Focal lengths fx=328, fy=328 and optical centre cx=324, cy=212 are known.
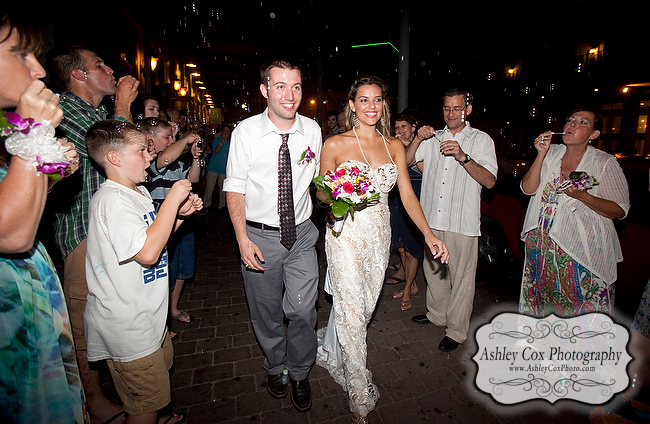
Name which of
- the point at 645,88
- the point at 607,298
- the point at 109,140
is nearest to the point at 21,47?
the point at 109,140

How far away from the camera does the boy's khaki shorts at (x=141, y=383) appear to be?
79.7 inches

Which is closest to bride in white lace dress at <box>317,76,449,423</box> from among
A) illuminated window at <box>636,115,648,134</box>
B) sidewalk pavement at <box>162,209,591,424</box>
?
sidewalk pavement at <box>162,209,591,424</box>

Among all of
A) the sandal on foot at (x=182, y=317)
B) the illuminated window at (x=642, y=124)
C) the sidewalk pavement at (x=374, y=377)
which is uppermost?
the illuminated window at (x=642, y=124)

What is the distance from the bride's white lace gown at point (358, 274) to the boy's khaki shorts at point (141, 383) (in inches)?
57.3

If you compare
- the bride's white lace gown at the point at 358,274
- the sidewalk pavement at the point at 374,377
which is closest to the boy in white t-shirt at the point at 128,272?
the sidewalk pavement at the point at 374,377

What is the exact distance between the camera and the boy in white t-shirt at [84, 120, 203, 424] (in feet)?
6.19

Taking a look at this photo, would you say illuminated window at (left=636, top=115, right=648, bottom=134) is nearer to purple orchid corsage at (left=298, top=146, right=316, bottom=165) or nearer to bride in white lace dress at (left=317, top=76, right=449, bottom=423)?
bride in white lace dress at (left=317, top=76, right=449, bottom=423)

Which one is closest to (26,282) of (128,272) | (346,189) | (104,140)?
(128,272)

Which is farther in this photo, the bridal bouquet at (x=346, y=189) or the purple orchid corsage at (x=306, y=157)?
the purple orchid corsage at (x=306, y=157)

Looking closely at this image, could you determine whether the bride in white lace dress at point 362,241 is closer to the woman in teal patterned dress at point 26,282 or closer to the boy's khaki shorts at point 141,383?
the boy's khaki shorts at point 141,383

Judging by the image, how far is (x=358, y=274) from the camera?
292cm

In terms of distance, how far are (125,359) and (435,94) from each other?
2708 centimetres

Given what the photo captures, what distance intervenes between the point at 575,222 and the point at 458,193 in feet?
3.60

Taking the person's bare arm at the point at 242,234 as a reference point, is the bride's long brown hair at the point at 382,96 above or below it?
above
